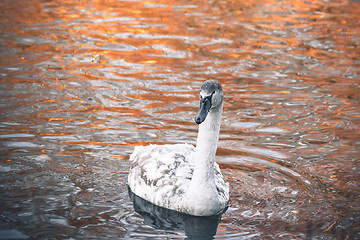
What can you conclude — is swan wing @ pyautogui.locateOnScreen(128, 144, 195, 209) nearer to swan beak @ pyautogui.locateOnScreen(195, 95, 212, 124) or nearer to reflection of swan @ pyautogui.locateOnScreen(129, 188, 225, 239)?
reflection of swan @ pyautogui.locateOnScreen(129, 188, 225, 239)

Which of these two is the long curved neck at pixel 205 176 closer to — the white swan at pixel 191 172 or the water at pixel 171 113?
the white swan at pixel 191 172

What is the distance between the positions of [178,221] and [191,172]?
73 cm

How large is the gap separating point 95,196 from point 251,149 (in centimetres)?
289

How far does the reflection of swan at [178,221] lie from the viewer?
706cm

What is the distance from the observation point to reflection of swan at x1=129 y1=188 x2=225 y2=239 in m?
7.06

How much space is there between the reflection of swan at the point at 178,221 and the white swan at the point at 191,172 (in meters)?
0.07

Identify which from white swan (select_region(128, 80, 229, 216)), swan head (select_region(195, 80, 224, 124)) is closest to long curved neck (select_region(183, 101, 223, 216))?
white swan (select_region(128, 80, 229, 216))

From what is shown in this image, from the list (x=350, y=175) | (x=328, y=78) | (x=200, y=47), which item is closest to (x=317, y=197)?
(x=350, y=175)

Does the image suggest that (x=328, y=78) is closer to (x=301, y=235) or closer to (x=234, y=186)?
(x=234, y=186)

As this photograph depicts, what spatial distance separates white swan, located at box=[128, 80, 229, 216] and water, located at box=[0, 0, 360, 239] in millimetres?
286

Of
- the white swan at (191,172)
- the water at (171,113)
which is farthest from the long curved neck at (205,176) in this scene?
the water at (171,113)

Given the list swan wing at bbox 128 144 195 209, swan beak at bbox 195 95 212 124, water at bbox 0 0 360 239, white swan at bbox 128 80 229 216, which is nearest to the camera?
swan beak at bbox 195 95 212 124

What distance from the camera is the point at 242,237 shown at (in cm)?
682

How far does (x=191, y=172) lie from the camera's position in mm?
7770
